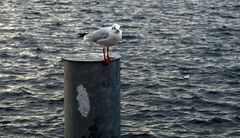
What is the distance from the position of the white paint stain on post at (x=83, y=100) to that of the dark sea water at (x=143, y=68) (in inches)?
308

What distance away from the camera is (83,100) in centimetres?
921

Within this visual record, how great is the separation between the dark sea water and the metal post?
7.64 metres

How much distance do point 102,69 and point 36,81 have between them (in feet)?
46.8

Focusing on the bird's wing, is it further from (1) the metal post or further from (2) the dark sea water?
(2) the dark sea water

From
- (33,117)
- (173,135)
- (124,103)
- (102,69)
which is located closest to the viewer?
(102,69)

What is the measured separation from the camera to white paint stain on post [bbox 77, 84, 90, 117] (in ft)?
30.1

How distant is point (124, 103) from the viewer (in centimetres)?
2012

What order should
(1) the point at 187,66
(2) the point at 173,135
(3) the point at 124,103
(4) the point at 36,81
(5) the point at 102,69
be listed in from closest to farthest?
(5) the point at 102,69 → (2) the point at 173,135 → (3) the point at 124,103 → (4) the point at 36,81 → (1) the point at 187,66

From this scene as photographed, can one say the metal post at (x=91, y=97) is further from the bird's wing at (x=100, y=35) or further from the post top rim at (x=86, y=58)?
the bird's wing at (x=100, y=35)

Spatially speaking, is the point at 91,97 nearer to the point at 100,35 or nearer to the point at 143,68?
the point at 100,35

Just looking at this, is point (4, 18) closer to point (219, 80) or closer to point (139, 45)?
point (139, 45)

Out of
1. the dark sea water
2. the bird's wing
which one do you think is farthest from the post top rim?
the dark sea water

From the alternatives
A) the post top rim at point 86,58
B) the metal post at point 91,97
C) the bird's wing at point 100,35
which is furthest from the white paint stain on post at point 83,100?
the bird's wing at point 100,35

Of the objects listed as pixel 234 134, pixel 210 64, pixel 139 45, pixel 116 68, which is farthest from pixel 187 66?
Result: pixel 116 68
